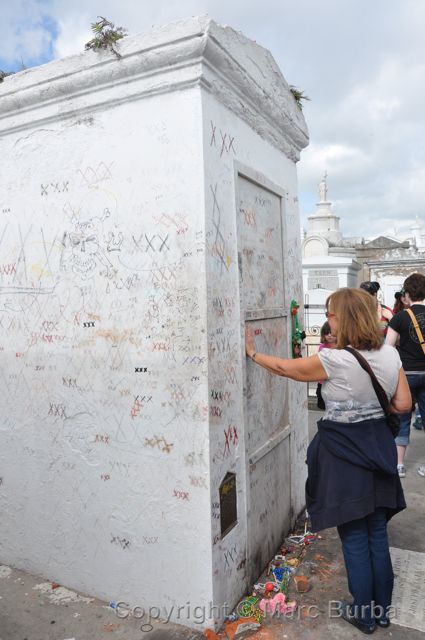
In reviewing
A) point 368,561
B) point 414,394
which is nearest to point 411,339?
point 414,394

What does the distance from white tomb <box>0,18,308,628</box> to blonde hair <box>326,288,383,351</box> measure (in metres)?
0.68

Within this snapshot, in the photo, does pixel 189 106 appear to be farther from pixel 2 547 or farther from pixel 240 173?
pixel 2 547

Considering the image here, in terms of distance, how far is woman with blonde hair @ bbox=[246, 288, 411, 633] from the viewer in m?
2.59

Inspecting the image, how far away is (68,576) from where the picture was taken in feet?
10.8

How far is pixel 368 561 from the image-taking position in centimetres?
268

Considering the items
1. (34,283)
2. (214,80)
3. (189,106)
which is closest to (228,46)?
(214,80)

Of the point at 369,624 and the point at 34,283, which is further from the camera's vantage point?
the point at 34,283

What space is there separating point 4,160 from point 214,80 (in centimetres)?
168

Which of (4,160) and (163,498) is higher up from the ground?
(4,160)

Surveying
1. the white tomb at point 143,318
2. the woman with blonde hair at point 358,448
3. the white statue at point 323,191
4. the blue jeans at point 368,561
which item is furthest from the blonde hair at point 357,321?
the white statue at point 323,191

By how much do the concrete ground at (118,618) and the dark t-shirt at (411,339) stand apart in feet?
5.52

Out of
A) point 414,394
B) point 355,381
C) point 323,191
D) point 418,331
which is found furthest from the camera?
point 323,191

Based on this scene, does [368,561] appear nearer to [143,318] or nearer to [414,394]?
[143,318]

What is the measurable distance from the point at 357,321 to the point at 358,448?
0.70m
